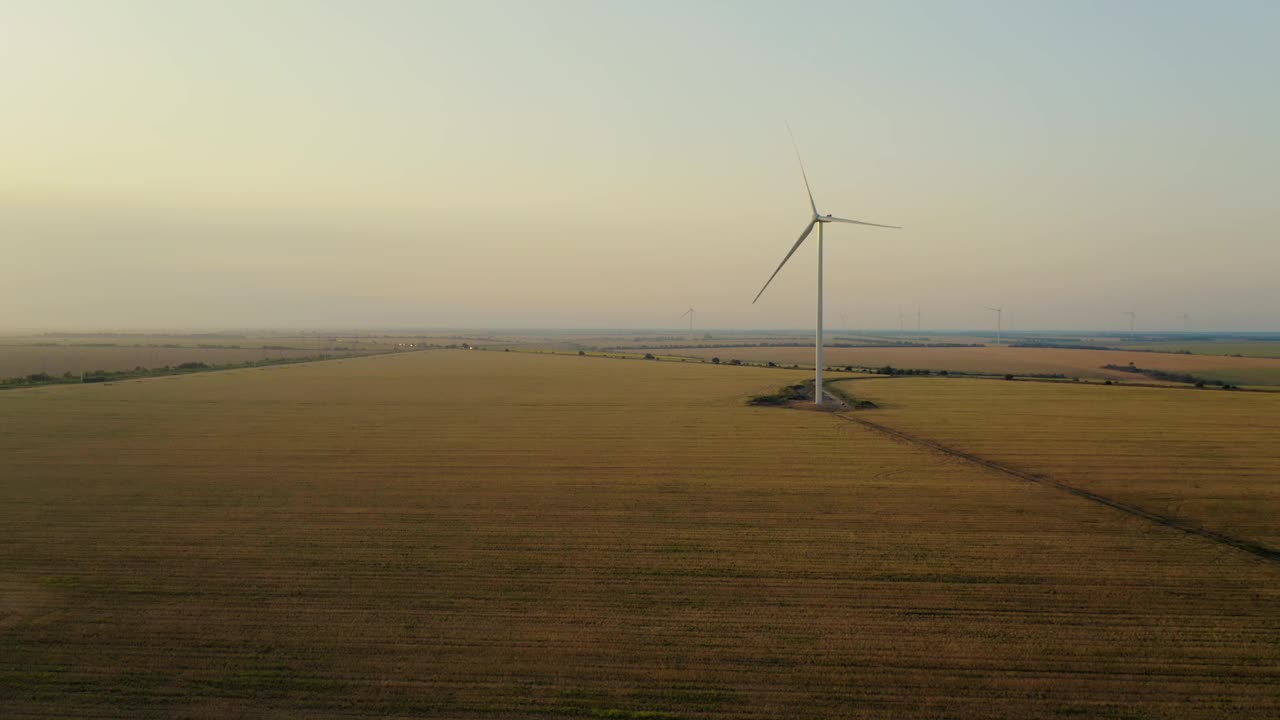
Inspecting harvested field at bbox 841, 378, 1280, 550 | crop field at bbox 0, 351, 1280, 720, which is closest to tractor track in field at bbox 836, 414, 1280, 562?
harvested field at bbox 841, 378, 1280, 550

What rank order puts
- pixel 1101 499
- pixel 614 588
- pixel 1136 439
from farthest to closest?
pixel 1136 439 → pixel 1101 499 → pixel 614 588

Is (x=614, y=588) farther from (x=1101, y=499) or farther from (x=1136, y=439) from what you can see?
(x=1136, y=439)

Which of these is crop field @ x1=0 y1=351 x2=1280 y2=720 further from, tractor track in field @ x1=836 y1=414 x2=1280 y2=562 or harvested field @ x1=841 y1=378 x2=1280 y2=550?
tractor track in field @ x1=836 y1=414 x2=1280 y2=562

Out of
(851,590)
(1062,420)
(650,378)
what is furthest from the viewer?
(650,378)

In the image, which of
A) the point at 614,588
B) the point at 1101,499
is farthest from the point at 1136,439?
the point at 614,588

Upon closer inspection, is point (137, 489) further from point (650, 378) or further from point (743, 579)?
point (650, 378)

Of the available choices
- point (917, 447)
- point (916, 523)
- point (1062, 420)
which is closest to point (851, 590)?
point (916, 523)
